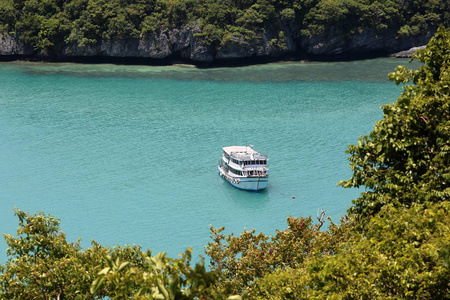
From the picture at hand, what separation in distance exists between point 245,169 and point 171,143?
393 inches

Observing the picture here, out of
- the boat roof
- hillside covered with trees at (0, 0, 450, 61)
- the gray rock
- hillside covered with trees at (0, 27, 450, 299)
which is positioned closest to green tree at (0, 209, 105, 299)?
hillside covered with trees at (0, 27, 450, 299)

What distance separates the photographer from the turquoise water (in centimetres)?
3753

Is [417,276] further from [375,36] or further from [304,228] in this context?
[375,36]

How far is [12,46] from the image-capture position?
88438mm

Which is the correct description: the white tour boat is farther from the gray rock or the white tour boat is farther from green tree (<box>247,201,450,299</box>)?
the gray rock

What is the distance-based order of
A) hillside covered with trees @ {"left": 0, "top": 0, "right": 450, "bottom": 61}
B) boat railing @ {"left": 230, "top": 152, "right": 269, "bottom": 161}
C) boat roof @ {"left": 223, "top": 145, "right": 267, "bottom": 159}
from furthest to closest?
hillside covered with trees @ {"left": 0, "top": 0, "right": 450, "bottom": 61} → boat roof @ {"left": 223, "top": 145, "right": 267, "bottom": 159} → boat railing @ {"left": 230, "top": 152, "right": 269, "bottom": 161}

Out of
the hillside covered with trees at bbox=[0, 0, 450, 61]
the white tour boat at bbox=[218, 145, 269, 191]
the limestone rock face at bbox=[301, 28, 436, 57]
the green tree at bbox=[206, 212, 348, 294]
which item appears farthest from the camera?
the limestone rock face at bbox=[301, 28, 436, 57]

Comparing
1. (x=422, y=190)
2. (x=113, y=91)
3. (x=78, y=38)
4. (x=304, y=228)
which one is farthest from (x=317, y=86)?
(x=422, y=190)

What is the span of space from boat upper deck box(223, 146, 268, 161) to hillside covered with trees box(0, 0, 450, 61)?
133 feet

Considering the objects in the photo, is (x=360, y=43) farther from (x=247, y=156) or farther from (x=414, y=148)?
(x=414, y=148)

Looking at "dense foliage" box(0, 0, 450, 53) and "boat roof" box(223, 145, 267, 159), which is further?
"dense foliage" box(0, 0, 450, 53)

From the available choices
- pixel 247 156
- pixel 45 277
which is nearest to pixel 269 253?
pixel 45 277

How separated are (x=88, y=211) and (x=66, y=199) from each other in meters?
2.60

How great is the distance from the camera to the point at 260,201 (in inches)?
1587
